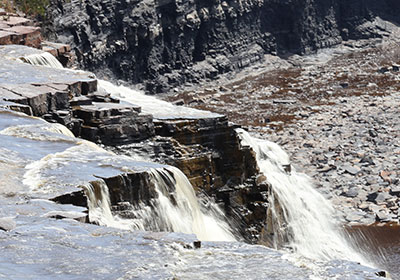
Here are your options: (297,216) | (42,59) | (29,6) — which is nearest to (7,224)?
(297,216)

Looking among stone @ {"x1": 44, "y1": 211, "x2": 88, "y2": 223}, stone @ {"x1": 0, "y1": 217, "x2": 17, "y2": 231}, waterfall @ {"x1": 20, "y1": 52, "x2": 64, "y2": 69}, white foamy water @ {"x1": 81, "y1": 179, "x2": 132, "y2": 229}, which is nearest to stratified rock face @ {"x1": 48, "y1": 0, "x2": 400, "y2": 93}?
waterfall @ {"x1": 20, "y1": 52, "x2": 64, "y2": 69}

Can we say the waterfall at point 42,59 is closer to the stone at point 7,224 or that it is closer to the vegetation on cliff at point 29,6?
the vegetation on cliff at point 29,6

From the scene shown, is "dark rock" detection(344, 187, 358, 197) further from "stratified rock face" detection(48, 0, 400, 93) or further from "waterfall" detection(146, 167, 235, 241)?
"stratified rock face" detection(48, 0, 400, 93)

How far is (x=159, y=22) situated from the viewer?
48781 millimetres

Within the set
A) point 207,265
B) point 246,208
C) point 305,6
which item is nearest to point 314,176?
point 246,208

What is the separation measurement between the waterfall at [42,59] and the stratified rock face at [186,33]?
1224 centimetres

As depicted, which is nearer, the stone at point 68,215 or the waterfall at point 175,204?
the stone at point 68,215

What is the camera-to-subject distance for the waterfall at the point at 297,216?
19453mm

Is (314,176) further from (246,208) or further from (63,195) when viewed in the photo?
(63,195)

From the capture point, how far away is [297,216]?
2020 cm

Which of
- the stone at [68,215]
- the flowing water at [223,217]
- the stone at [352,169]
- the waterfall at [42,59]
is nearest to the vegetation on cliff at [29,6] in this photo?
the waterfall at [42,59]

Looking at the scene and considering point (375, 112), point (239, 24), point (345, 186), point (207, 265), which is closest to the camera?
point (207, 265)

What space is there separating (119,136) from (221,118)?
3224 millimetres

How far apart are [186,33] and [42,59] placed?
29062mm
